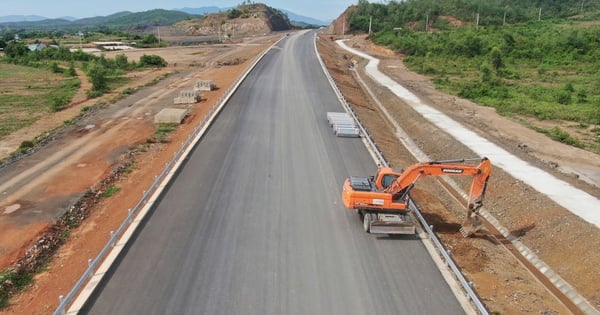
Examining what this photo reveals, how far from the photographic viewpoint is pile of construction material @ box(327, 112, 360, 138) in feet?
85.8

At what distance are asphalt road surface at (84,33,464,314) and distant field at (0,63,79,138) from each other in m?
22.5

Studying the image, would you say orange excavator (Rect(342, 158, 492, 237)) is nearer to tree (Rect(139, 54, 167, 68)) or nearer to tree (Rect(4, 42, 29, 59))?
tree (Rect(139, 54, 167, 68))

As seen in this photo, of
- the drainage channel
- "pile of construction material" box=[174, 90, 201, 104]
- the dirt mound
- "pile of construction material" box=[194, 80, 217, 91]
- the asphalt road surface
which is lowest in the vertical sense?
the drainage channel

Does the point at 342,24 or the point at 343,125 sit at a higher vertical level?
the point at 342,24

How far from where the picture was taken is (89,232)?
15.8 m

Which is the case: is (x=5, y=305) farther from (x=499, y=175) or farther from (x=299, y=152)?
(x=499, y=175)

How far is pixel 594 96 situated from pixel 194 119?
3883cm

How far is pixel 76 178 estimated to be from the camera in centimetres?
2142

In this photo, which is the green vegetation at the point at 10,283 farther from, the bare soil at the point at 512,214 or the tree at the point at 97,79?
the tree at the point at 97,79

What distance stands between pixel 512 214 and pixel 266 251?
39.3 feet

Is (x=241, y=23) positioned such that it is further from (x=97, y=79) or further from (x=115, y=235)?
(x=115, y=235)

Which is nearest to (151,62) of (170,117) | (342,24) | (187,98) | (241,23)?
(187,98)

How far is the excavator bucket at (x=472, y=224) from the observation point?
1636cm

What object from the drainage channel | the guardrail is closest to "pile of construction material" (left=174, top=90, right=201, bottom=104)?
the guardrail
